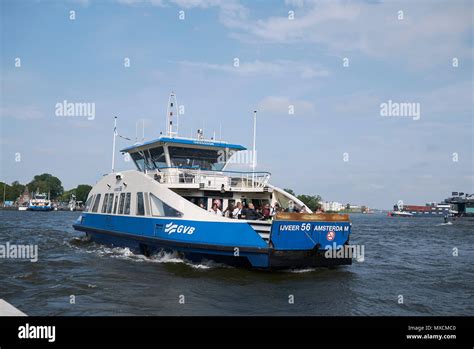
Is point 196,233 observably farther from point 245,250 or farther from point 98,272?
point 98,272

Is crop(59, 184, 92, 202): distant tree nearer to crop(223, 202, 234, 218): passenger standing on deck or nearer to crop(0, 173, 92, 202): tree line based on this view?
crop(0, 173, 92, 202): tree line

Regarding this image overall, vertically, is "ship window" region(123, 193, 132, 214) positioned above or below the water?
above

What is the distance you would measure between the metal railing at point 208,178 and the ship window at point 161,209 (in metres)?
1.35

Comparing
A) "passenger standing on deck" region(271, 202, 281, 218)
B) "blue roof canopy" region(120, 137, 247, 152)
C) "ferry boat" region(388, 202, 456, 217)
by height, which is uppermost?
"blue roof canopy" region(120, 137, 247, 152)

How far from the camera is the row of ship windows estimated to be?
1421 cm

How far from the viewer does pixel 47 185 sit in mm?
146375

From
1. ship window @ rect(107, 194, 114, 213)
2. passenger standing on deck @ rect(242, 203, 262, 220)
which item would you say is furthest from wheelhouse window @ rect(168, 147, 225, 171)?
passenger standing on deck @ rect(242, 203, 262, 220)

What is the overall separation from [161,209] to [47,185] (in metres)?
144

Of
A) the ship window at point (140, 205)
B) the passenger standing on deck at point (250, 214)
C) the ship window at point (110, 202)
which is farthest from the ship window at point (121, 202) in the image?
the passenger standing on deck at point (250, 214)

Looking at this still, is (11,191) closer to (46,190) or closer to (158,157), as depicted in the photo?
(46,190)

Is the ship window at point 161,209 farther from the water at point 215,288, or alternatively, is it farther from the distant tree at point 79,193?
the distant tree at point 79,193

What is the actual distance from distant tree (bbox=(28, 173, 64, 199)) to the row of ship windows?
12578 centimetres
